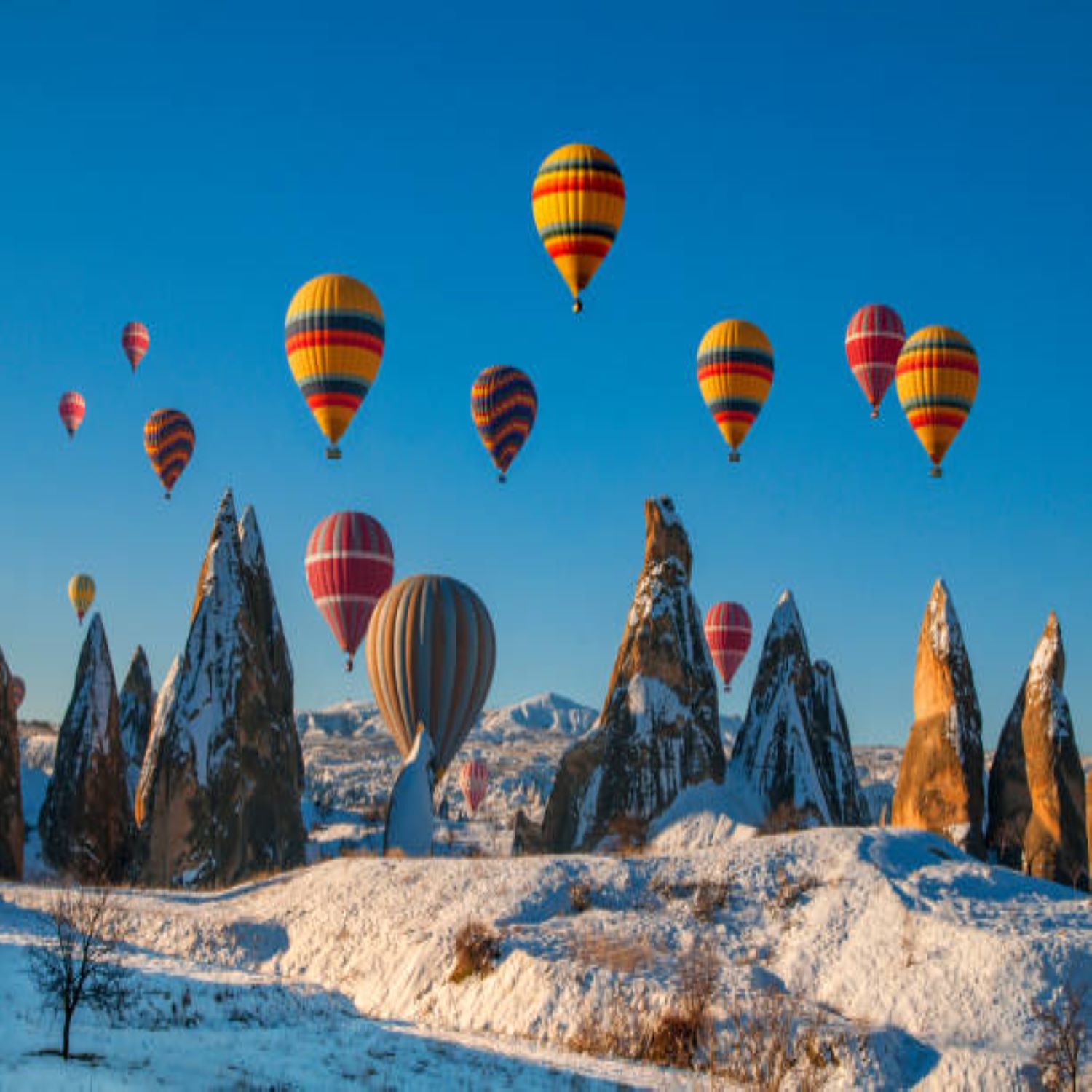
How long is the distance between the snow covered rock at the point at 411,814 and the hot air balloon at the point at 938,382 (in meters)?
23.9

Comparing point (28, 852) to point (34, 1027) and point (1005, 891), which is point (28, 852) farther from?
point (1005, 891)

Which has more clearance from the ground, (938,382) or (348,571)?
(938,382)

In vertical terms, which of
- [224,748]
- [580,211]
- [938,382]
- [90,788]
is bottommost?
[90,788]

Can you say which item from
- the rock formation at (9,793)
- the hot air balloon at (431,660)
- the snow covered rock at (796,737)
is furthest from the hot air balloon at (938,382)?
the rock formation at (9,793)

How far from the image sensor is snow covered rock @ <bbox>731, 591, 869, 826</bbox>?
39625mm

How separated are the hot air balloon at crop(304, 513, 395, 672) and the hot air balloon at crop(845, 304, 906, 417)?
20342 millimetres

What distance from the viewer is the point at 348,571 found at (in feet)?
169

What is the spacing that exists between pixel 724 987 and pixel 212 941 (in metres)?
10.8

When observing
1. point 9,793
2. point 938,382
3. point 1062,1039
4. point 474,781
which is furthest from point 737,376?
point 474,781

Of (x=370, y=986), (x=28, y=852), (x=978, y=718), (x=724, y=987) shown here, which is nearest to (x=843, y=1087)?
(x=724, y=987)

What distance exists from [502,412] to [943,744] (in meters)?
27.6

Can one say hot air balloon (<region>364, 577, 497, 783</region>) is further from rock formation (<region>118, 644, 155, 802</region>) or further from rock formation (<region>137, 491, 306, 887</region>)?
rock formation (<region>118, 644, 155, 802</region>)

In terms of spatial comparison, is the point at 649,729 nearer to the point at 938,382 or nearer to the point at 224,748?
the point at 224,748

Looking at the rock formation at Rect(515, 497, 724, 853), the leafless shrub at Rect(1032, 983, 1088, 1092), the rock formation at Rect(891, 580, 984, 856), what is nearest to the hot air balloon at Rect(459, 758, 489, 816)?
the rock formation at Rect(515, 497, 724, 853)
